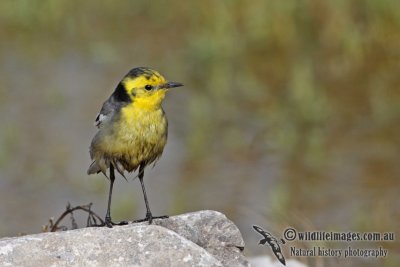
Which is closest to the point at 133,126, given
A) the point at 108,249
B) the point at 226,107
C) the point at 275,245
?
the point at 108,249

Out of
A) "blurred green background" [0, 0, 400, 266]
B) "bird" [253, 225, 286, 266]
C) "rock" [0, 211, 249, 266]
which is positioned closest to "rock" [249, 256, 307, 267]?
"bird" [253, 225, 286, 266]

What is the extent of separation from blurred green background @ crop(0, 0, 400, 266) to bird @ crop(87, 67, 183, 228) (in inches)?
104

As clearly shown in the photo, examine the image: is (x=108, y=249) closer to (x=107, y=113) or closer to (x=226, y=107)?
(x=107, y=113)

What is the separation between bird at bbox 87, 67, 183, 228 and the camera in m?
6.50

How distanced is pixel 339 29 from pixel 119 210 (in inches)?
150

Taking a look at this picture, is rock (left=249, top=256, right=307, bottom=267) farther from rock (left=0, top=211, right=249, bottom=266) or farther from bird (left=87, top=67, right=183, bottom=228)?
rock (left=0, top=211, right=249, bottom=266)

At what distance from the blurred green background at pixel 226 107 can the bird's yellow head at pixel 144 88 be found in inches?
104

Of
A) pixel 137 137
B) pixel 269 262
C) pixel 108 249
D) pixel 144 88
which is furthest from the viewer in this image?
pixel 269 262

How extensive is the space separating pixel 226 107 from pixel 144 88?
216 inches

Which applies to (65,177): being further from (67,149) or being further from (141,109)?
(141,109)

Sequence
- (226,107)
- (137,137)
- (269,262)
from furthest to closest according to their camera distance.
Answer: (226,107) < (269,262) < (137,137)

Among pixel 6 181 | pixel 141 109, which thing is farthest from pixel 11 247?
pixel 6 181

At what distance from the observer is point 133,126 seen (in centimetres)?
652

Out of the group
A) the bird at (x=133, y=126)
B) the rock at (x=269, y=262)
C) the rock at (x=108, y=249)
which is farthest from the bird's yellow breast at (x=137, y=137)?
the rock at (x=269, y=262)
